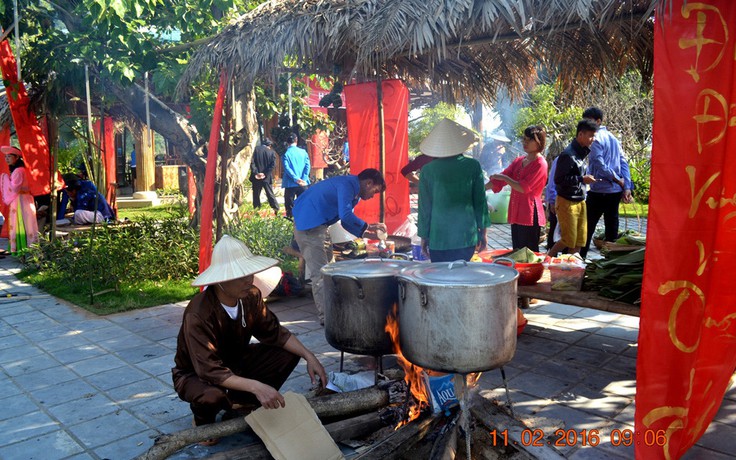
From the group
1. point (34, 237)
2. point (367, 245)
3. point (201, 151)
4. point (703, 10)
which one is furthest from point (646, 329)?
point (34, 237)

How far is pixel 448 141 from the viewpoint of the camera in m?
4.87

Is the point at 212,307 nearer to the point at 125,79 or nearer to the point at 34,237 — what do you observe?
the point at 125,79

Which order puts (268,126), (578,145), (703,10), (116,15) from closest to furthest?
1. (703,10)
2. (578,145)
3. (116,15)
4. (268,126)

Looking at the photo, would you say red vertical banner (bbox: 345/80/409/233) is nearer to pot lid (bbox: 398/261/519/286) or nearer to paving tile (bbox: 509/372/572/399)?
paving tile (bbox: 509/372/572/399)

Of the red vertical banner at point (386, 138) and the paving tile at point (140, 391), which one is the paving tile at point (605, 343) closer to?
the red vertical banner at point (386, 138)

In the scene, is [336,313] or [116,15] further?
[116,15]

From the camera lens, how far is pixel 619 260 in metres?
4.33

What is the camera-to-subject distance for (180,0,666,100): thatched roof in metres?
4.41

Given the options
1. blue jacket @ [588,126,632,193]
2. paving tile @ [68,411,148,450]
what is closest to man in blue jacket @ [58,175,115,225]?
paving tile @ [68,411,148,450]

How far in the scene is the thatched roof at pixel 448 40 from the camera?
441 cm

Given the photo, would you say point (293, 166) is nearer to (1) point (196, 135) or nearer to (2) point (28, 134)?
(1) point (196, 135)

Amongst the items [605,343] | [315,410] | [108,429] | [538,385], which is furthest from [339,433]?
[605,343]

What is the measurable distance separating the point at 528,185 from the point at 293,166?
20.7 feet

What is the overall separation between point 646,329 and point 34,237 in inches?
380
